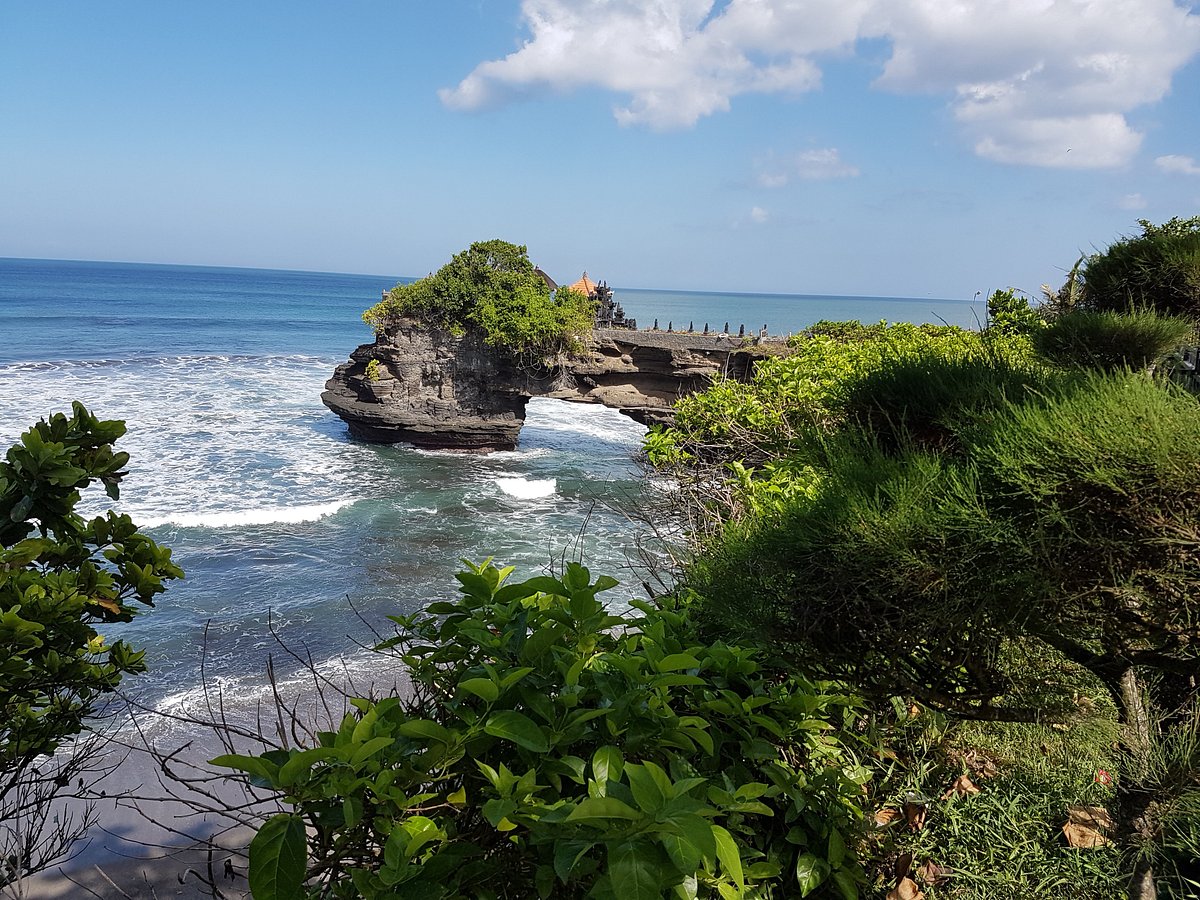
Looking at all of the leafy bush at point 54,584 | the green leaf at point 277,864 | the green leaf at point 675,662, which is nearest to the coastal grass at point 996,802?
the green leaf at point 675,662

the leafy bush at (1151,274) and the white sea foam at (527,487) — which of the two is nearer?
the leafy bush at (1151,274)

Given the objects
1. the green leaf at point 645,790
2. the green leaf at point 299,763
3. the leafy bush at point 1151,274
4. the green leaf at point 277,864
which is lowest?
the green leaf at point 277,864

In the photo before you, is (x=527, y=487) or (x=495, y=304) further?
(x=495, y=304)

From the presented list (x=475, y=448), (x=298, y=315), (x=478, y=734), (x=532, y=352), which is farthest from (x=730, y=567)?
(x=298, y=315)

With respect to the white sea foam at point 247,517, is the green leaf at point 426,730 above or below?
above

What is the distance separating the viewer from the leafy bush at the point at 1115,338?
13.7 ft

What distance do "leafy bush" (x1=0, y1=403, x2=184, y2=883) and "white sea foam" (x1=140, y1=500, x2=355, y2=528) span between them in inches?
573

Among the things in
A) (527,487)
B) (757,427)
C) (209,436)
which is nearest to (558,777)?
(757,427)

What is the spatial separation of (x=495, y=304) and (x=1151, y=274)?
2031 centimetres

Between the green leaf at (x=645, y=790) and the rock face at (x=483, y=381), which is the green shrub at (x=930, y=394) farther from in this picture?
the rock face at (x=483, y=381)

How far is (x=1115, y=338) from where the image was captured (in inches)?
169

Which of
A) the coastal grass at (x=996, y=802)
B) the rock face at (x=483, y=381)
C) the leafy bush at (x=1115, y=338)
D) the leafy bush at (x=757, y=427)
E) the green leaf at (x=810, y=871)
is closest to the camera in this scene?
the green leaf at (x=810, y=871)

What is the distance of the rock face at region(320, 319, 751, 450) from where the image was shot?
2425 cm

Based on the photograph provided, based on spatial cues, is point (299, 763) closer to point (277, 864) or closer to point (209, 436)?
point (277, 864)
